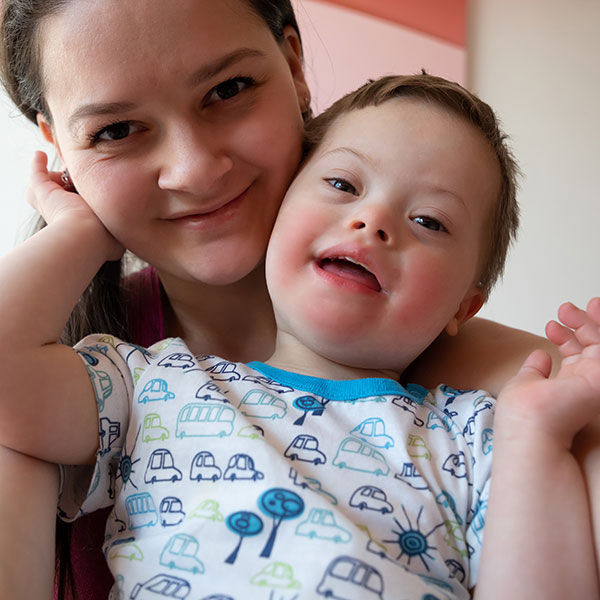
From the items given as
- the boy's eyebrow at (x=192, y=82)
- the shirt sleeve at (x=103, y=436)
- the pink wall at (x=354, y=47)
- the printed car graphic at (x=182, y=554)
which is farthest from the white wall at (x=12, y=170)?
the printed car graphic at (x=182, y=554)

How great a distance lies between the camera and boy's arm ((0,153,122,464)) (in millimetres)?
799

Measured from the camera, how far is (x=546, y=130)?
2.97 meters

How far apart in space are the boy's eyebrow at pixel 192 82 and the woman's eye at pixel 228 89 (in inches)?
1.2

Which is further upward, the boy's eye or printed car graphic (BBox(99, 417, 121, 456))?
the boy's eye

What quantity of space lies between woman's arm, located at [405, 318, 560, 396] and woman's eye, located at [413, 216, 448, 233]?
8.7 inches

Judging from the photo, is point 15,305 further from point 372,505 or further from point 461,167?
point 461,167

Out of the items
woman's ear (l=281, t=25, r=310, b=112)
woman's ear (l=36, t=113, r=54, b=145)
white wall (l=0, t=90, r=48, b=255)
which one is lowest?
woman's ear (l=36, t=113, r=54, b=145)

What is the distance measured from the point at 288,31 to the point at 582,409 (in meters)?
0.71

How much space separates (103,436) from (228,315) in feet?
1.31

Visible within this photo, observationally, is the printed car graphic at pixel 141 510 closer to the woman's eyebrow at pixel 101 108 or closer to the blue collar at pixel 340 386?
the blue collar at pixel 340 386

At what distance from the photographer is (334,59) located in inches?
104

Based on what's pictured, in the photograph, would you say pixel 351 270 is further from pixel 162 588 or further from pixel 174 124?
pixel 162 588

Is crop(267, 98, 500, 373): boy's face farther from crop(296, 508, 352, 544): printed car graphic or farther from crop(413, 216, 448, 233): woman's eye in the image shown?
crop(296, 508, 352, 544): printed car graphic

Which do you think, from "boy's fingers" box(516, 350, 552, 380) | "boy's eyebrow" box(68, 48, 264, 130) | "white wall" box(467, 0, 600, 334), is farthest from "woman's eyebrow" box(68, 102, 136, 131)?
"white wall" box(467, 0, 600, 334)
